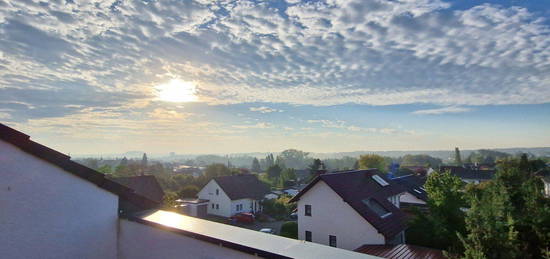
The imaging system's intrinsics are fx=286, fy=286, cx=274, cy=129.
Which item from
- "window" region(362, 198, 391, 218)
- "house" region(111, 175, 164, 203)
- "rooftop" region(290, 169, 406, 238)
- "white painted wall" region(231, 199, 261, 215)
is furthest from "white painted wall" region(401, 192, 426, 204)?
"house" region(111, 175, 164, 203)

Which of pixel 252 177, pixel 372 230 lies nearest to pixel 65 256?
pixel 372 230

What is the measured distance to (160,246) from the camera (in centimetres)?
556

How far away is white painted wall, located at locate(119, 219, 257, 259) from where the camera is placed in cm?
474

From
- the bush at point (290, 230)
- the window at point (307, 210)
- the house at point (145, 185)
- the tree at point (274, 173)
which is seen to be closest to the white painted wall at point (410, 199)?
the bush at point (290, 230)

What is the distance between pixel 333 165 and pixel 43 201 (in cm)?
19781

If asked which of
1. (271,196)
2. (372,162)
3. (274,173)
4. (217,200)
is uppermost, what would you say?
(372,162)

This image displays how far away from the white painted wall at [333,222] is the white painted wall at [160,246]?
1361 cm

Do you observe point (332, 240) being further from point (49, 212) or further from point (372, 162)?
point (372, 162)

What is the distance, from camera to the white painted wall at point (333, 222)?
16.7 meters

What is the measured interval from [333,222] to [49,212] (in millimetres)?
15643

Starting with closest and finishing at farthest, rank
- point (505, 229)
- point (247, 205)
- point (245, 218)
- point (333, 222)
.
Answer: point (505, 229) < point (333, 222) < point (245, 218) < point (247, 205)

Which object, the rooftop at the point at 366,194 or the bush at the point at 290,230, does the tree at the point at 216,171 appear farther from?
the rooftop at the point at 366,194

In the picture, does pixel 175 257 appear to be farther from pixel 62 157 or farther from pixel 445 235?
pixel 445 235

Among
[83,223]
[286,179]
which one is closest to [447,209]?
[83,223]
